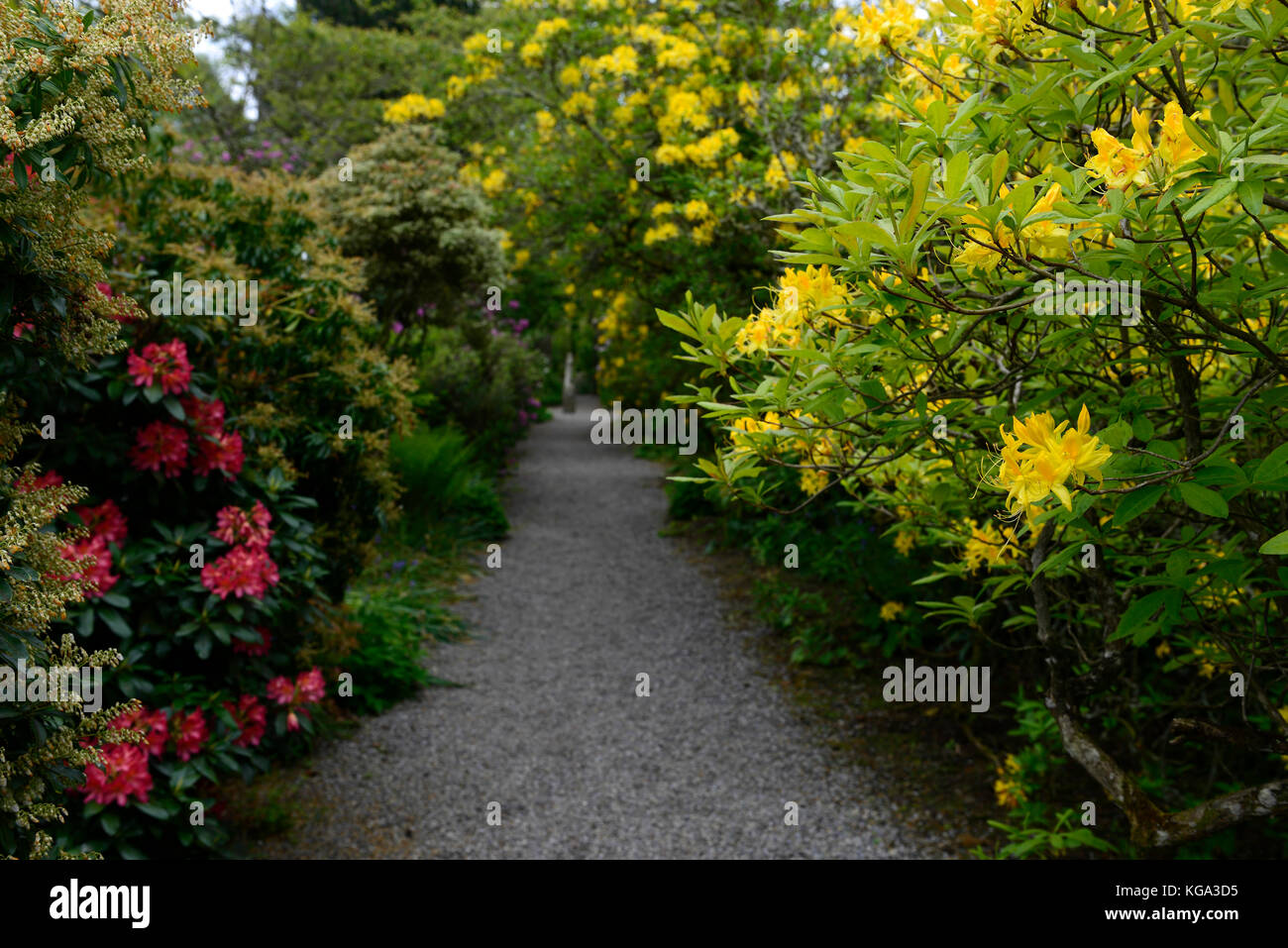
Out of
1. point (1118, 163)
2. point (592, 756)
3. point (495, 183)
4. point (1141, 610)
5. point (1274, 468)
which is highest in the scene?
point (495, 183)

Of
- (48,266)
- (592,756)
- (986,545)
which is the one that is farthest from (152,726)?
(986,545)

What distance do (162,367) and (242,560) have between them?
0.70 metres

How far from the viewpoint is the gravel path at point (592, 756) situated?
345 cm

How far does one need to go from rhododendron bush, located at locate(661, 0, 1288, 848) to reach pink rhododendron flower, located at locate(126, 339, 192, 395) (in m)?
1.89

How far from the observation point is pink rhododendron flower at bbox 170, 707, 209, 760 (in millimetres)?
2723

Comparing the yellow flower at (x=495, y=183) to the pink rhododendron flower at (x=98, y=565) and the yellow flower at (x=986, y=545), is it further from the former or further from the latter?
the yellow flower at (x=986, y=545)

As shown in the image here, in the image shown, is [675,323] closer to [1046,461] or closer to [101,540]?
[1046,461]

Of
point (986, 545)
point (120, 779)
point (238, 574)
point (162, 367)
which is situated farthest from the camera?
point (238, 574)

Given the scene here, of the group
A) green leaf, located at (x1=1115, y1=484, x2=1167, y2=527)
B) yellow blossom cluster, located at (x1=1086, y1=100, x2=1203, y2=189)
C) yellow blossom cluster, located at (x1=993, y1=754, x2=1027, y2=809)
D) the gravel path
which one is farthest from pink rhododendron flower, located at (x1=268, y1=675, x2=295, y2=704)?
yellow blossom cluster, located at (x1=1086, y1=100, x2=1203, y2=189)

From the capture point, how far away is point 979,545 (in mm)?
2092

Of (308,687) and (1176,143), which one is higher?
(1176,143)

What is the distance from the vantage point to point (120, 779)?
2.51 m

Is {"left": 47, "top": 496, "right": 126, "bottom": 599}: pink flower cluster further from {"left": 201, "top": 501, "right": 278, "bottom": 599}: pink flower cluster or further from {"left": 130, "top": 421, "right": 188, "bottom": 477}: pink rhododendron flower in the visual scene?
{"left": 201, "top": 501, "right": 278, "bottom": 599}: pink flower cluster

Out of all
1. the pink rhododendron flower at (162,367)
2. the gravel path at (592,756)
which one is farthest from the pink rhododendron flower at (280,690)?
the pink rhododendron flower at (162,367)
